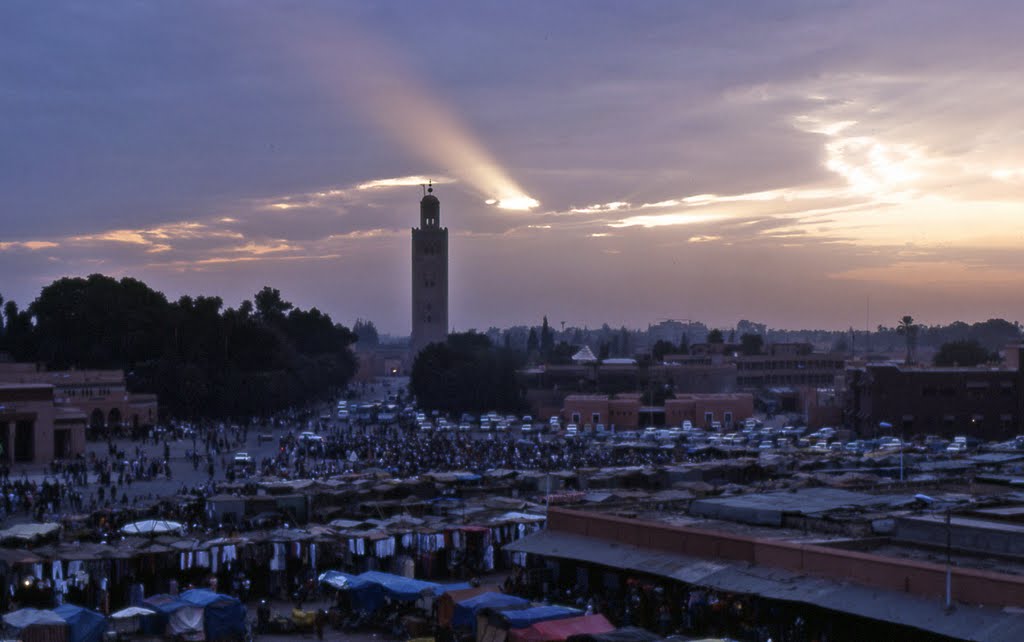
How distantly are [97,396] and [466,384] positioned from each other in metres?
21.0

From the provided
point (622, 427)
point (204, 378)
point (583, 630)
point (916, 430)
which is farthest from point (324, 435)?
point (583, 630)

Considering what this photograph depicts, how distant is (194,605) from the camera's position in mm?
15586

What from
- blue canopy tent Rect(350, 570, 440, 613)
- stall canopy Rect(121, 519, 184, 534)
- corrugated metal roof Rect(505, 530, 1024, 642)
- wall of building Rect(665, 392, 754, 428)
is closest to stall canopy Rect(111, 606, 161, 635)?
blue canopy tent Rect(350, 570, 440, 613)

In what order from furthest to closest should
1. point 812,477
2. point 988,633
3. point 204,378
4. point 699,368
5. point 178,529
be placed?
point 699,368 → point 204,378 → point 812,477 → point 178,529 → point 988,633

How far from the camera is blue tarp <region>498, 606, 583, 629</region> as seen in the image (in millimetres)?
13750

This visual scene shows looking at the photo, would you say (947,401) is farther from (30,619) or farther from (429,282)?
(429,282)

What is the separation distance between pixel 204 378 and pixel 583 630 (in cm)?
4602

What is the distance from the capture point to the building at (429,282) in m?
99.4

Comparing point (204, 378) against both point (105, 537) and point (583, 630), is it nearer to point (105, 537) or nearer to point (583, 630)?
point (105, 537)

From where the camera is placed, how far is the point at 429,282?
99.9 metres

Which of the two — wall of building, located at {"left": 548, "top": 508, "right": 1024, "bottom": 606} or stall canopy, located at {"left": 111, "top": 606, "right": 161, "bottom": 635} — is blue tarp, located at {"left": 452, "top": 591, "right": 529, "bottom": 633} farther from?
Result: stall canopy, located at {"left": 111, "top": 606, "right": 161, "bottom": 635}

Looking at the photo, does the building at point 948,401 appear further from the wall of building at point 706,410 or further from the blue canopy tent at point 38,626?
the blue canopy tent at point 38,626

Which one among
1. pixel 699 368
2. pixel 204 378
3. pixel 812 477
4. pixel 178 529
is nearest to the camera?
pixel 178 529

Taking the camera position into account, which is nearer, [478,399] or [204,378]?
[204,378]
